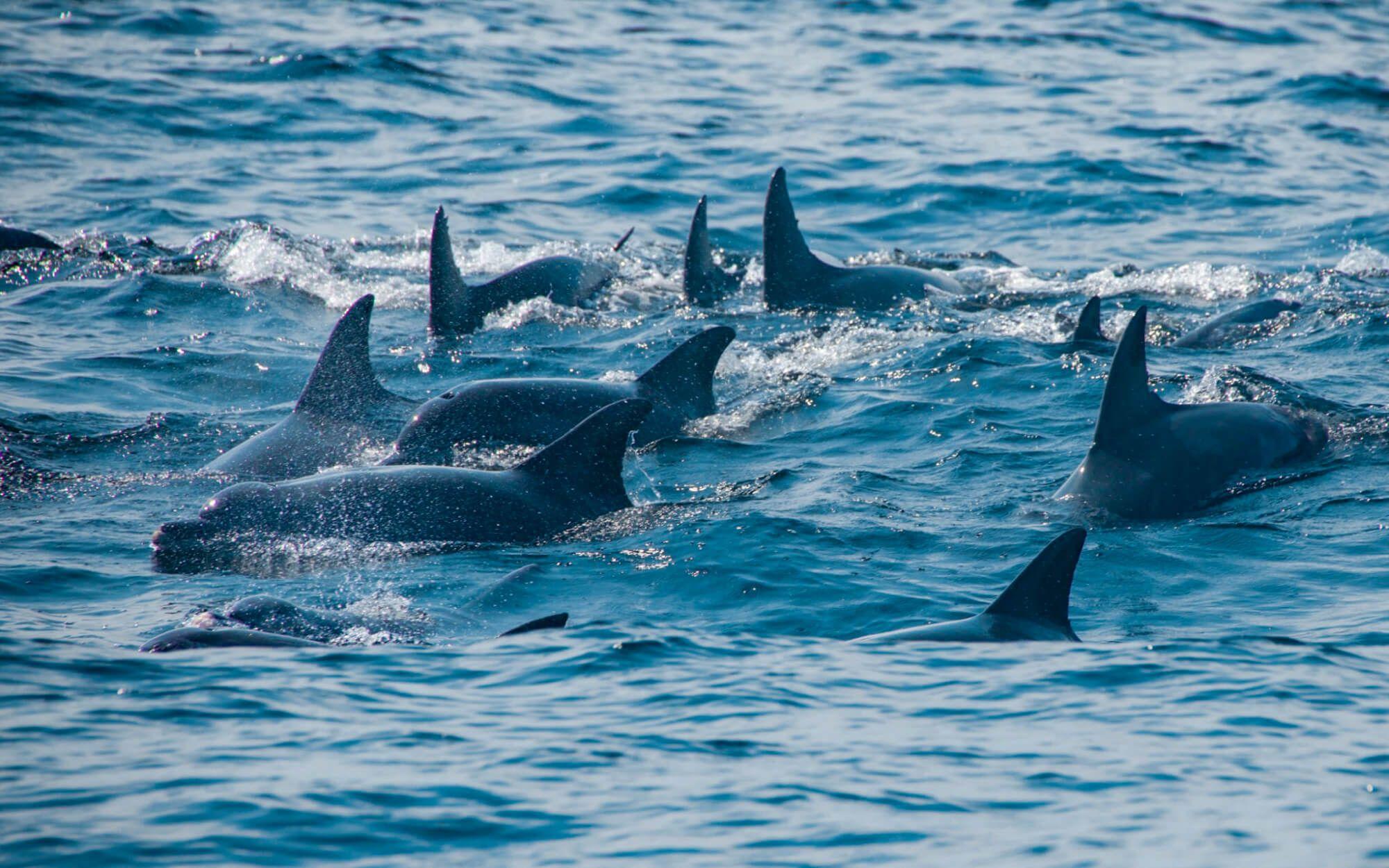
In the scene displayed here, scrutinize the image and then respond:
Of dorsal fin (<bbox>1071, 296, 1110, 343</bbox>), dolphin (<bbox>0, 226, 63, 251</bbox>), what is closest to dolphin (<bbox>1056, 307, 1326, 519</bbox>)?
dorsal fin (<bbox>1071, 296, 1110, 343</bbox>)

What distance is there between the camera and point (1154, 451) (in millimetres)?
9438

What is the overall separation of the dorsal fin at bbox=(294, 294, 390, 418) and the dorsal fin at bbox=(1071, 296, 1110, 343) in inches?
230

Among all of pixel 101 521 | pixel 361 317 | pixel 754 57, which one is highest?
pixel 754 57

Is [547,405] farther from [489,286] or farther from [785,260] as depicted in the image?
[785,260]

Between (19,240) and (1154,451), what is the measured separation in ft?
38.7

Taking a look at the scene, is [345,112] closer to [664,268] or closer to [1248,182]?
[664,268]

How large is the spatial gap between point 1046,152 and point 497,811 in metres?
19.0

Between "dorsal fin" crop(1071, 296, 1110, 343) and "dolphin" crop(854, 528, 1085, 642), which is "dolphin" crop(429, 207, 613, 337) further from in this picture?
"dolphin" crop(854, 528, 1085, 642)

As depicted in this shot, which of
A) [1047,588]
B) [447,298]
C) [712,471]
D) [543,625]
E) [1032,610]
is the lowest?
[712,471]

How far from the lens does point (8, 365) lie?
41.3ft

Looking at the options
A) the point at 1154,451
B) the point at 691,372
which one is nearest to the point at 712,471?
the point at 691,372

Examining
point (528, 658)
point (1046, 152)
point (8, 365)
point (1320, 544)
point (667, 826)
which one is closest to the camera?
point (667, 826)

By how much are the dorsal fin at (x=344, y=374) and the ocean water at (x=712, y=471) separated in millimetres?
885

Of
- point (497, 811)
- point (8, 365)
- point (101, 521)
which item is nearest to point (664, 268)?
point (8, 365)
